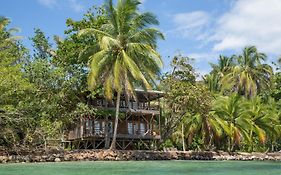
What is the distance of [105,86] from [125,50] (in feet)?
8.90

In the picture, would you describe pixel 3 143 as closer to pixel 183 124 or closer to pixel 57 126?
pixel 57 126

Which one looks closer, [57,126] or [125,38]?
[57,126]

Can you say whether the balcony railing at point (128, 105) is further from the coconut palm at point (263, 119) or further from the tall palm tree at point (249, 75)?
the tall palm tree at point (249, 75)

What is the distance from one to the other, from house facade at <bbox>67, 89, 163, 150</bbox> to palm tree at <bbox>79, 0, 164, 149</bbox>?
3768 mm

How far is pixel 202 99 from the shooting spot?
92.2 feet

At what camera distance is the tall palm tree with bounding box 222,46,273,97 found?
39.5 m

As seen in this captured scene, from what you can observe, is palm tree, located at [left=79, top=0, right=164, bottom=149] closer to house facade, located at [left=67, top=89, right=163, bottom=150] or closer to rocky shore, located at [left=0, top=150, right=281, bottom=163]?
rocky shore, located at [left=0, top=150, right=281, bottom=163]

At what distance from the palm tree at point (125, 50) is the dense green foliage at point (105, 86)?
0.06 meters

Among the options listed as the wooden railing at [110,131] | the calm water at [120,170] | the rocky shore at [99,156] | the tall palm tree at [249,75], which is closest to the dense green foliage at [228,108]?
the tall palm tree at [249,75]

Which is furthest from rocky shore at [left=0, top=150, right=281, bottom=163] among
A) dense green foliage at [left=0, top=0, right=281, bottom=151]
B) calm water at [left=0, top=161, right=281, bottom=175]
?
calm water at [left=0, top=161, right=281, bottom=175]

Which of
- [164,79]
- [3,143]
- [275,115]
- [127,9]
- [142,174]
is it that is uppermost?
[127,9]

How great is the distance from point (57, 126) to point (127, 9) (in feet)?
27.9

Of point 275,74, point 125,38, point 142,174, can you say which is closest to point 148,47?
point 125,38

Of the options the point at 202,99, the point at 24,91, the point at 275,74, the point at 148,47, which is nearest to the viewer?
the point at 24,91
